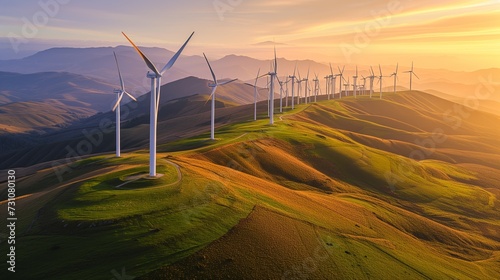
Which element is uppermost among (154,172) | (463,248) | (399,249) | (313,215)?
(154,172)

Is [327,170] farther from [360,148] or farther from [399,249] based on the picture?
[399,249]

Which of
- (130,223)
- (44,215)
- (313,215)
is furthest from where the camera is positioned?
(313,215)

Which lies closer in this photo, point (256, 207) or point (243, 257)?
point (243, 257)

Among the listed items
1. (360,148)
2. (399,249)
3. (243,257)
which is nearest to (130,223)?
(243,257)

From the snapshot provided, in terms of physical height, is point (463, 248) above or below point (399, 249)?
below

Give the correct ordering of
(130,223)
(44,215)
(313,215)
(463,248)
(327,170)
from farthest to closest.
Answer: (327,170), (463,248), (313,215), (44,215), (130,223)

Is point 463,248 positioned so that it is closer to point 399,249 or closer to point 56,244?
point 399,249
